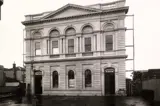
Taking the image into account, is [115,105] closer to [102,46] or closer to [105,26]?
[102,46]

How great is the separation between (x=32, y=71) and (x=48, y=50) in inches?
146

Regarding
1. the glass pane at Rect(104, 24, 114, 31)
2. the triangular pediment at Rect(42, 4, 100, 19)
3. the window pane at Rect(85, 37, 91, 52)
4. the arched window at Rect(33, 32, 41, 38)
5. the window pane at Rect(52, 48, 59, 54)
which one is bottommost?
the window pane at Rect(52, 48, 59, 54)

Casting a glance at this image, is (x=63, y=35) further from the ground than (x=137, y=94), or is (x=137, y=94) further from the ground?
(x=63, y=35)

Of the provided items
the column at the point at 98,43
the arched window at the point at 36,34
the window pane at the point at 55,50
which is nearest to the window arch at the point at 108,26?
the column at the point at 98,43

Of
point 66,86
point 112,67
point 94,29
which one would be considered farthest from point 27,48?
point 112,67

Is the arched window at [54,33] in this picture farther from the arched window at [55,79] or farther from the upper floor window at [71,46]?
the arched window at [55,79]

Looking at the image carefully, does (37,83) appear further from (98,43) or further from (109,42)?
(109,42)

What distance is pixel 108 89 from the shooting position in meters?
23.3

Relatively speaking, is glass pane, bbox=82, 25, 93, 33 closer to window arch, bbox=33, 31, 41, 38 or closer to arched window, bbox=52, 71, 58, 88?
window arch, bbox=33, 31, 41, 38

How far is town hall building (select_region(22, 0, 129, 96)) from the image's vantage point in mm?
23266

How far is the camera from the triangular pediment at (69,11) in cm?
2467

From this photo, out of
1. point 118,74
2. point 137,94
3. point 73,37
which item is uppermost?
point 73,37

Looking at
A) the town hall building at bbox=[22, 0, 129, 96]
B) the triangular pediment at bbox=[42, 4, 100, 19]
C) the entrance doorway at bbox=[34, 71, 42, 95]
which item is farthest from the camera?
the entrance doorway at bbox=[34, 71, 42, 95]

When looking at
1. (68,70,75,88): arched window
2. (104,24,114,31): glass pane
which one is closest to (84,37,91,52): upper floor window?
(104,24,114,31): glass pane
